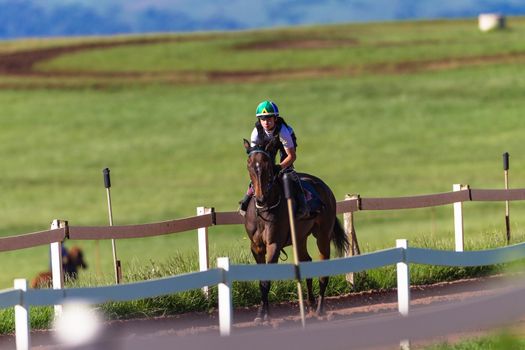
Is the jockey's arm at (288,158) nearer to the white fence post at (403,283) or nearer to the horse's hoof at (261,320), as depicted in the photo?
the horse's hoof at (261,320)

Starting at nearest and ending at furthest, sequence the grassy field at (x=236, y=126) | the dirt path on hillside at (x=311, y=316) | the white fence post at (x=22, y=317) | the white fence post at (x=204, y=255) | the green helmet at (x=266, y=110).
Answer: the white fence post at (x=22, y=317), the dirt path on hillside at (x=311, y=316), the green helmet at (x=266, y=110), the white fence post at (x=204, y=255), the grassy field at (x=236, y=126)

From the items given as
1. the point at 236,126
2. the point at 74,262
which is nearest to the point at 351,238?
the point at 74,262

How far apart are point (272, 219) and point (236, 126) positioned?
41738 millimetres

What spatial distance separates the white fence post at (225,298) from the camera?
11.3 meters

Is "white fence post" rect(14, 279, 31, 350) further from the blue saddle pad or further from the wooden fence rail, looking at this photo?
the blue saddle pad

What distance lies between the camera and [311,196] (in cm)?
1474

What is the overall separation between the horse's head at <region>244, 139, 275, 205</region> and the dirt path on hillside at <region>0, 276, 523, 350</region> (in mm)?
1307

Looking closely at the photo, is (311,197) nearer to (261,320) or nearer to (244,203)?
(244,203)

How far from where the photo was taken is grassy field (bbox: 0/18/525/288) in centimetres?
4306

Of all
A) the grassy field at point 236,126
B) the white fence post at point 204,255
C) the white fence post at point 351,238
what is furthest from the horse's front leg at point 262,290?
the grassy field at point 236,126

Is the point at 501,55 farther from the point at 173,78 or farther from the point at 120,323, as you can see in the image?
the point at 120,323

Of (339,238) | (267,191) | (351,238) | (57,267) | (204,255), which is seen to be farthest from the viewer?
(351,238)

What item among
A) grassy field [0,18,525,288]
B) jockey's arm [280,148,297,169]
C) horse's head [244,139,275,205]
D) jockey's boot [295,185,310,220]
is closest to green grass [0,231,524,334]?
jockey's boot [295,185,310,220]

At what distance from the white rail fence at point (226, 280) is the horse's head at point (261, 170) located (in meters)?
1.87
